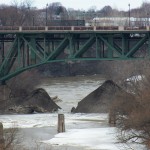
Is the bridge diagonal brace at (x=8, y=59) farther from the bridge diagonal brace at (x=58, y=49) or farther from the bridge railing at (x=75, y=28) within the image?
the bridge diagonal brace at (x=58, y=49)

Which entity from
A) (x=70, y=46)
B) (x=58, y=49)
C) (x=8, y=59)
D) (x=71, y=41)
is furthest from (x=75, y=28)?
(x=8, y=59)

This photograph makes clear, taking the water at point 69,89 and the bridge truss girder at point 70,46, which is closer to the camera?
the bridge truss girder at point 70,46

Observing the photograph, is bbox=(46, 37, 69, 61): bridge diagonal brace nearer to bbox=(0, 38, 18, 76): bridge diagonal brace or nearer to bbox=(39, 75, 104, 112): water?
bbox=(0, 38, 18, 76): bridge diagonal brace

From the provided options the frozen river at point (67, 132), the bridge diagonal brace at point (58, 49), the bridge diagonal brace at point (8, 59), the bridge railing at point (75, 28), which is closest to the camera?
the frozen river at point (67, 132)

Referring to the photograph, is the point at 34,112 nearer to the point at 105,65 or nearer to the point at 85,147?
the point at 85,147

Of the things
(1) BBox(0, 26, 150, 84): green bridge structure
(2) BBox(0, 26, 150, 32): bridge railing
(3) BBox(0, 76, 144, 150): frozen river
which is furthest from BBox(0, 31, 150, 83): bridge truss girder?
(3) BBox(0, 76, 144, 150): frozen river

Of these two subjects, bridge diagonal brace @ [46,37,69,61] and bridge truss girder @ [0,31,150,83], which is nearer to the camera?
bridge truss girder @ [0,31,150,83]

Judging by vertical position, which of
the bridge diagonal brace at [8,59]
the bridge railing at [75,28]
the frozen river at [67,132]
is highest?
the bridge railing at [75,28]

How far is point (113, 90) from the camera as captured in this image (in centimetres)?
4709

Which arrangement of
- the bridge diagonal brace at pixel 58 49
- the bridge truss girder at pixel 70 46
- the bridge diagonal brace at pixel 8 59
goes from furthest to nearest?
the bridge diagonal brace at pixel 8 59 < the bridge diagonal brace at pixel 58 49 < the bridge truss girder at pixel 70 46

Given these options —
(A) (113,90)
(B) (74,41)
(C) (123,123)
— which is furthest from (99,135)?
(B) (74,41)

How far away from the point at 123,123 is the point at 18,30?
20.0m

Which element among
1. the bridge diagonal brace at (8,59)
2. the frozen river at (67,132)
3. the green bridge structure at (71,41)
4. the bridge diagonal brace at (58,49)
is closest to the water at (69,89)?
the frozen river at (67,132)

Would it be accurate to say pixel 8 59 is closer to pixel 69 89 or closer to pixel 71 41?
pixel 71 41
